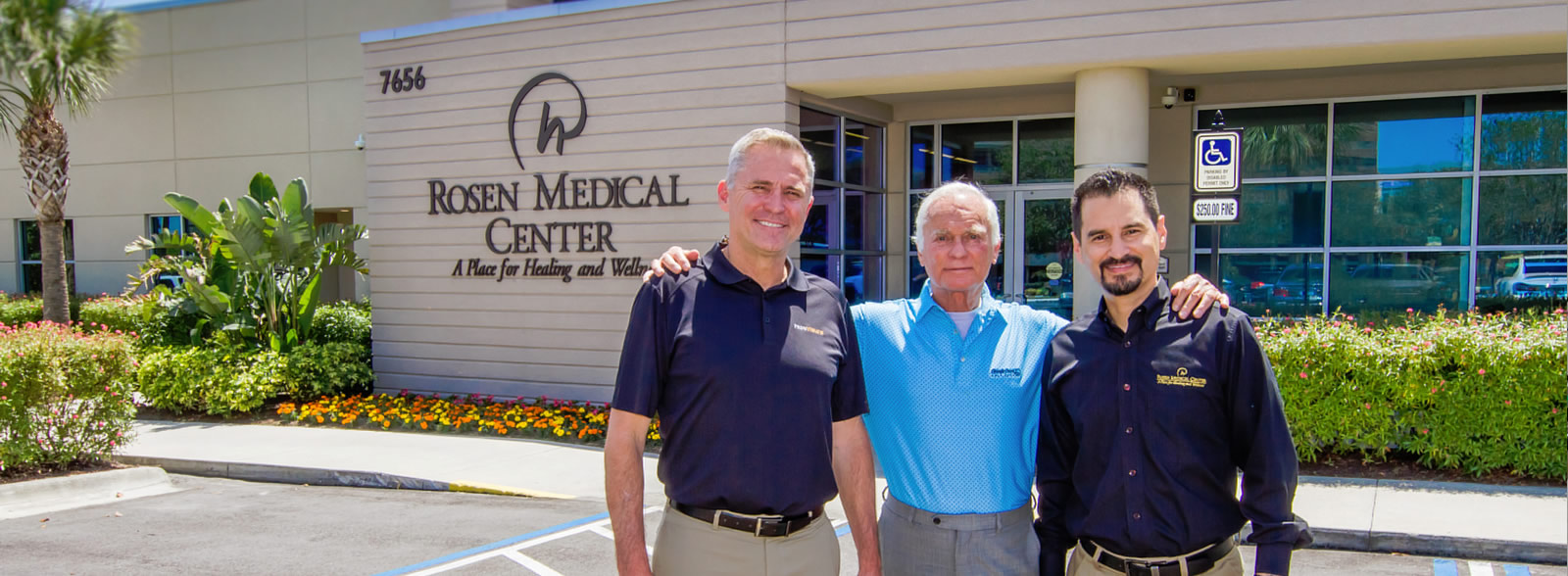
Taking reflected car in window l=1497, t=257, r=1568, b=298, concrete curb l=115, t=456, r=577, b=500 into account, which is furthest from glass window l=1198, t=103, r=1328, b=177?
concrete curb l=115, t=456, r=577, b=500

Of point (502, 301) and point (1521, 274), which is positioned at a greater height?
point (1521, 274)

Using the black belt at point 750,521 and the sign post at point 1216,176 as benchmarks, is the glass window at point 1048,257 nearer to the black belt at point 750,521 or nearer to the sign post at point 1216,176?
the sign post at point 1216,176

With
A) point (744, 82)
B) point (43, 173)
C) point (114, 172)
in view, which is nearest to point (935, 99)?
point (744, 82)

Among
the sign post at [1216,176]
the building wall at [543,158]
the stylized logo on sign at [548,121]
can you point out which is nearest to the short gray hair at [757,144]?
the sign post at [1216,176]

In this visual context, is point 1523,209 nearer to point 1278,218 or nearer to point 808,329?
point 1278,218

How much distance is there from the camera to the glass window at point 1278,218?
1191cm

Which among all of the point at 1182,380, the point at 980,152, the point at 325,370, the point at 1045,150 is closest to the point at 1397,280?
the point at 1045,150

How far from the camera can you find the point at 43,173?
7359 mm

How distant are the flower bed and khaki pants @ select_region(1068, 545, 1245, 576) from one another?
23.1 ft

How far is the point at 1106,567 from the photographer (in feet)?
9.00

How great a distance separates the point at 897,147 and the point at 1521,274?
6964mm

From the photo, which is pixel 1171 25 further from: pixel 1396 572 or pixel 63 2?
pixel 63 2

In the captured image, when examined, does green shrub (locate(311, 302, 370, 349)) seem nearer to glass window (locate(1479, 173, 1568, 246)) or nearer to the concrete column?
the concrete column

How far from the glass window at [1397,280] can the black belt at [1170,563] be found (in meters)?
9.94
